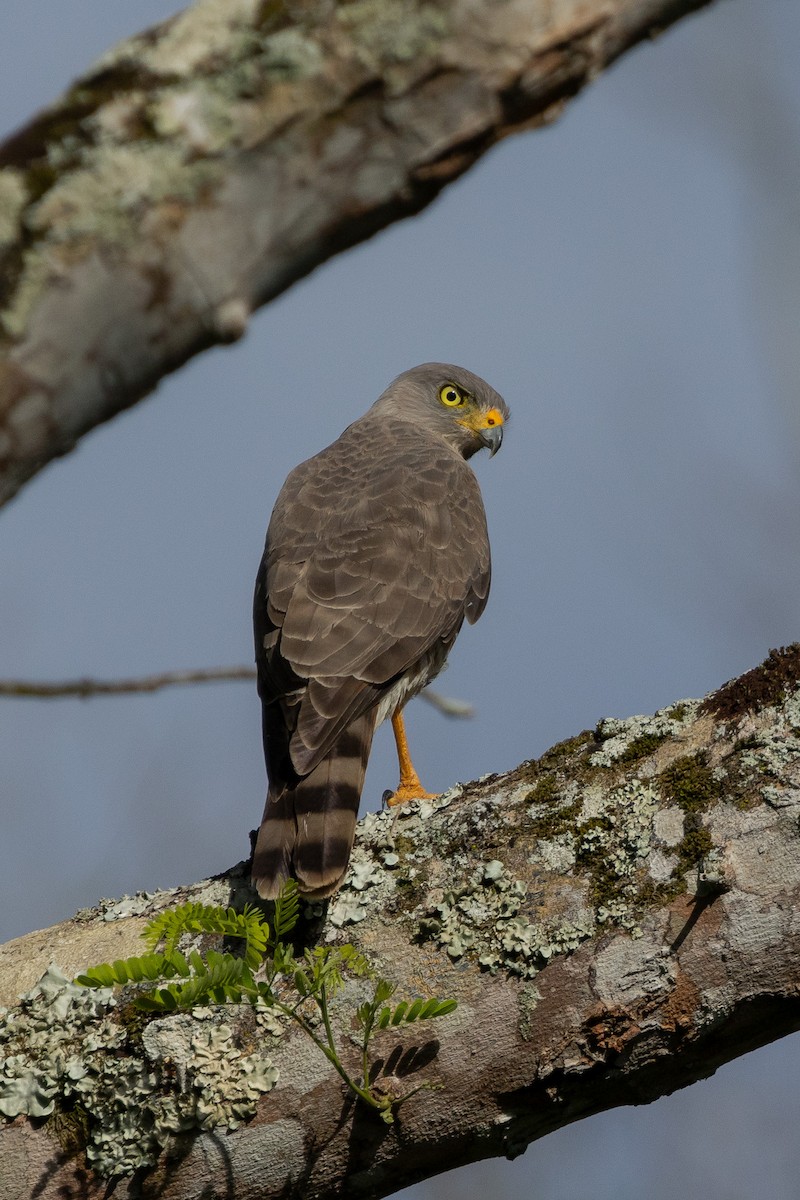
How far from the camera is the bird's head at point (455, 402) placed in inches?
303

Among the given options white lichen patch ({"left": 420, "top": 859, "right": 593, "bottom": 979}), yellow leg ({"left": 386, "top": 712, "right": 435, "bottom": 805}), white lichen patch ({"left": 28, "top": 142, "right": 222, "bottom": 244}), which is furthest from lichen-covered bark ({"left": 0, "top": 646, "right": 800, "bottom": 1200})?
yellow leg ({"left": 386, "top": 712, "right": 435, "bottom": 805})

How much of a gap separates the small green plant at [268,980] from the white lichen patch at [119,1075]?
9 cm

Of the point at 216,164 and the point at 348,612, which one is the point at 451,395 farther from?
the point at 216,164

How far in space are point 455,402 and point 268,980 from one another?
5225 mm

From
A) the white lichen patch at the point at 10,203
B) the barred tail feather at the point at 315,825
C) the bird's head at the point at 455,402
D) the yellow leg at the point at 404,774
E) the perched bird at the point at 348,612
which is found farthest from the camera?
the bird's head at the point at 455,402

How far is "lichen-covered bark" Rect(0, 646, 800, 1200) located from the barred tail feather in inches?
10.0

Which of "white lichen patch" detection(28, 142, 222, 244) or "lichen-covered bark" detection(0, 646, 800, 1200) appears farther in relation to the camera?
"lichen-covered bark" detection(0, 646, 800, 1200)

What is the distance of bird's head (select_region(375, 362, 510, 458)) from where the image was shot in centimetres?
769

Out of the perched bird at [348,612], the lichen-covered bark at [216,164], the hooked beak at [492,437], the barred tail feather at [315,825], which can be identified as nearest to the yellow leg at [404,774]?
the perched bird at [348,612]

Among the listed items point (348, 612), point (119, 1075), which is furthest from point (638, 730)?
point (348, 612)

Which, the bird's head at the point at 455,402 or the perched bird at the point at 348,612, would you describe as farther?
the bird's head at the point at 455,402

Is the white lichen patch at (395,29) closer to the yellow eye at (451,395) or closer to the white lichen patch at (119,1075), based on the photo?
the white lichen patch at (119,1075)

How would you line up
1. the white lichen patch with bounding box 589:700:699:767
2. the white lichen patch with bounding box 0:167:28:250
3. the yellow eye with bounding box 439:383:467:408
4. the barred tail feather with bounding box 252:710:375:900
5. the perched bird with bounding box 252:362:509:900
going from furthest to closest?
the yellow eye with bounding box 439:383:467:408, the perched bird with bounding box 252:362:509:900, the barred tail feather with bounding box 252:710:375:900, the white lichen patch with bounding box 589:700:699:767, the white lichen patch with bounding box 0:167:28:250

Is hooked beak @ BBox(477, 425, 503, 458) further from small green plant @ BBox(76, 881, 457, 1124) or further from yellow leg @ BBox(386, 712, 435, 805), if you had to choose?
small green plant @ BBox(76, 881, 457, 1124)
